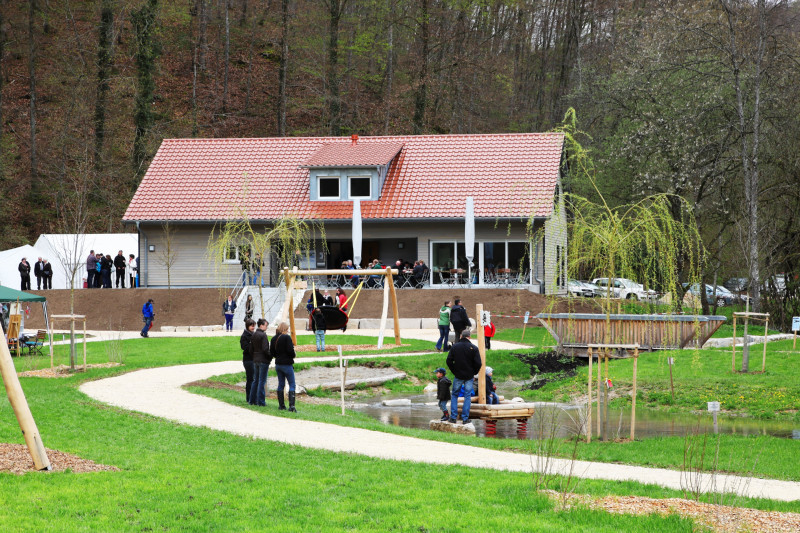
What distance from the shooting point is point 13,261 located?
41.2 metres

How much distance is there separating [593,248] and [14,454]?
9.33 meters

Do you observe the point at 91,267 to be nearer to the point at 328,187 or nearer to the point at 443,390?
the point at 328,187

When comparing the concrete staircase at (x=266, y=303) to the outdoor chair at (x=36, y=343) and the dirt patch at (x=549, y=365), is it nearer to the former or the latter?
the outdoor chair at (x=36, y=343)

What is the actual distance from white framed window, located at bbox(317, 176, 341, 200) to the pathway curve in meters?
22.2

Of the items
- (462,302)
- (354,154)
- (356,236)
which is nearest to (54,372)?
(356,236)

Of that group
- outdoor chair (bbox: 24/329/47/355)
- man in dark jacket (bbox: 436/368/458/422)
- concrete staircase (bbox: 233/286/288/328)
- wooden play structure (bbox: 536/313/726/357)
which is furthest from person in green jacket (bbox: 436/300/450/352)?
outdoor chair (bbox: 24/329/47/355)

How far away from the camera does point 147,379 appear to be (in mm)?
20469

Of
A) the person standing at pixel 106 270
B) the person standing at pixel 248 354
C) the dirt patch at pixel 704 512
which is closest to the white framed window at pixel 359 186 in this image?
the person standing at pixel 106 270

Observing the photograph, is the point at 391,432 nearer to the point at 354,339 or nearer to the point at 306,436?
the point at 306,436

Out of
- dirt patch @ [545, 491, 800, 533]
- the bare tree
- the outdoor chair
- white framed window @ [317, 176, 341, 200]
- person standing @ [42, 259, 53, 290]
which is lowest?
dirt patch @ [545, 491, 800, 533]

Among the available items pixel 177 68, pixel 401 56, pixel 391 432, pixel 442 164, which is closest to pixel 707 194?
pixel 442 164

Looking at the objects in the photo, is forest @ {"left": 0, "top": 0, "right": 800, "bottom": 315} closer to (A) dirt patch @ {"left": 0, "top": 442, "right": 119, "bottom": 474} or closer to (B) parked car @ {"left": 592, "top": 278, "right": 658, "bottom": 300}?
(B) parked car @ {"left": 592, "top": 278, "right": 658, "bottom": 300}

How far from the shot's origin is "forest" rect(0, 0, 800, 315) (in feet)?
117

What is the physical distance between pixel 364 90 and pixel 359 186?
79.6ft
